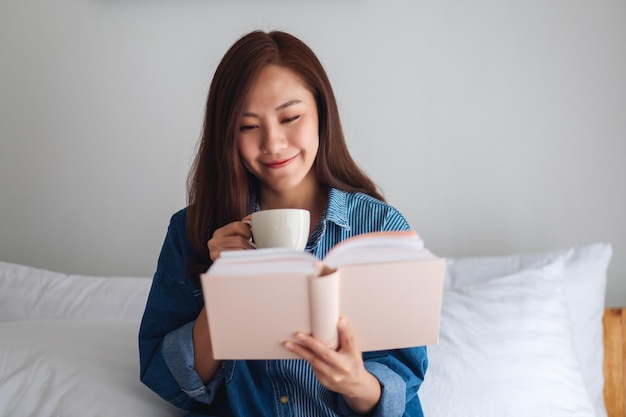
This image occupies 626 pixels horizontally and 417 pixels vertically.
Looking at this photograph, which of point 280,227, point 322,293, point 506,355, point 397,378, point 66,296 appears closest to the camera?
point 322,293

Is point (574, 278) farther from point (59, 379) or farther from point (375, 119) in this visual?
point (59, 379)

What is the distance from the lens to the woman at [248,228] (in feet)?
3.75

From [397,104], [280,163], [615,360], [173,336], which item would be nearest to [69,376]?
[173,336]

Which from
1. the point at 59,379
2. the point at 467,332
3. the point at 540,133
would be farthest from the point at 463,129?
the point at 59,379

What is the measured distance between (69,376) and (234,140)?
1.77 ft

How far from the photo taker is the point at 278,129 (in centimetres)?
116

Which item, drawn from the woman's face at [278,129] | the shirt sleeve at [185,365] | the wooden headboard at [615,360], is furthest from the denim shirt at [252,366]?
the wooden headboard at [615,360]

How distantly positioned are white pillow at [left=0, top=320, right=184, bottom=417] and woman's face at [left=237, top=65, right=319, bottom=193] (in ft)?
1.53

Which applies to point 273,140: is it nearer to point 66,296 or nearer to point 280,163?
point 280,163

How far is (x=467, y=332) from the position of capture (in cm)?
145

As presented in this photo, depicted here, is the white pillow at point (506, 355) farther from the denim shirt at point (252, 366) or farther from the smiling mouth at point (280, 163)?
the smiling mouth at point (280, 163)

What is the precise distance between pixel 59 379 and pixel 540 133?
1.35 meters

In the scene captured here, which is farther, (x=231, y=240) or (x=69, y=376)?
(x=69, y=376)

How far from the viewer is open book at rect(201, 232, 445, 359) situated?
809mm
